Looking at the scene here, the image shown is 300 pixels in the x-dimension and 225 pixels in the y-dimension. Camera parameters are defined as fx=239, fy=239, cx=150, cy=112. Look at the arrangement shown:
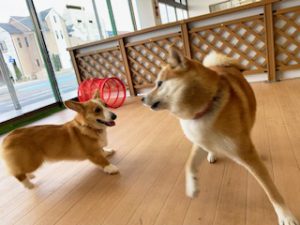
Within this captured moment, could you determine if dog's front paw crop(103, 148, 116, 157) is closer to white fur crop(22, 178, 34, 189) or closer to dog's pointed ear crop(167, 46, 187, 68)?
white fur crop(22, 178, 34, 189)

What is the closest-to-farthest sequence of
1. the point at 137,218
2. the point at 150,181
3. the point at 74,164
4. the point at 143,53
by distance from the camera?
1. the point at 137,218
2. the point at 150,181
3. the point at 74,164
4. the point at 143,53

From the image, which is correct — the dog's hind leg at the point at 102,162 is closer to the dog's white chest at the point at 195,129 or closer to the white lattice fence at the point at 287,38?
the dog's white chest at the point at 195,129

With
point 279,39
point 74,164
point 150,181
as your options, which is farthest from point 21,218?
point 279,39

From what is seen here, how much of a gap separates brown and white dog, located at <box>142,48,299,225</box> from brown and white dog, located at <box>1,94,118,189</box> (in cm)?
83

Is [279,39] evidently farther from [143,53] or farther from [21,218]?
[21,218]

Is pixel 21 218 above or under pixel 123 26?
under

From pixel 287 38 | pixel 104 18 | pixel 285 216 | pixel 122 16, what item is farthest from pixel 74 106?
pixel 122 16

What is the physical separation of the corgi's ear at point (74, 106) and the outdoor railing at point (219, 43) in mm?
2153

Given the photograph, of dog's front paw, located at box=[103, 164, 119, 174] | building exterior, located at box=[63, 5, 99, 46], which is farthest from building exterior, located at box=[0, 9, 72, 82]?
dog's front paw, located at box=[103, 164, 119, 174]

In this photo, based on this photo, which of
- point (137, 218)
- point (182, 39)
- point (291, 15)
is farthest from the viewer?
point (182, 39)

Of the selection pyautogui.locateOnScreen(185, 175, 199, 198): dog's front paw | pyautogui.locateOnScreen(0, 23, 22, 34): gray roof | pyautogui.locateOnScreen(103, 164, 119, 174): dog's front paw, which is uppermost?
pyautogui.locateOnScreen(0, 23, 22, 34): gray roof

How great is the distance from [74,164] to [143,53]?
8.42 ft

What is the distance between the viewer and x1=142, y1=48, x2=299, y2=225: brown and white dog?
896 millimetres

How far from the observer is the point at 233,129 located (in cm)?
93
